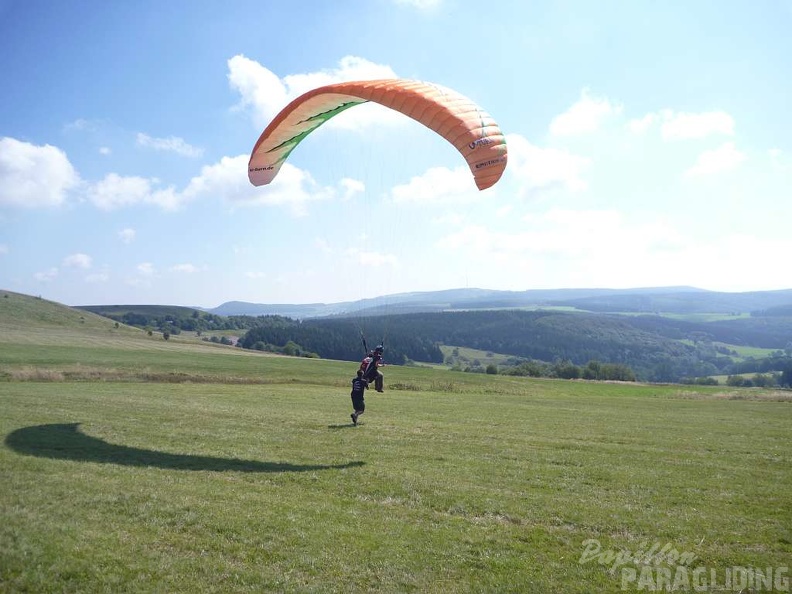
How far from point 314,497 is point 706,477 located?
846 cm

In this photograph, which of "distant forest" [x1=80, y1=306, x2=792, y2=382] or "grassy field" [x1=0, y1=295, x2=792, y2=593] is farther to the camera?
"distant forest" [x1=80, y1=306, x2=792, y2=382]

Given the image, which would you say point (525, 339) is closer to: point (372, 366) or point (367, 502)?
point (372, 366)

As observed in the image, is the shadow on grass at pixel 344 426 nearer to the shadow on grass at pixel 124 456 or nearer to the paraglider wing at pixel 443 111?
the shadow on grass at pixel 124 456

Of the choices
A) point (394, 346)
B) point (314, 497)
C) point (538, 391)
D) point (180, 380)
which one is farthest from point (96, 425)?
point (394, 346)

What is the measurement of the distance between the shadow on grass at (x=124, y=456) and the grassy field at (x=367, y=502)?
86 mm

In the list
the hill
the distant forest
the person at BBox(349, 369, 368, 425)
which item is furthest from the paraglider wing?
the hill

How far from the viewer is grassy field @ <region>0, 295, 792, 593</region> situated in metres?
6.00

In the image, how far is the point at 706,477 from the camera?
1105 cm

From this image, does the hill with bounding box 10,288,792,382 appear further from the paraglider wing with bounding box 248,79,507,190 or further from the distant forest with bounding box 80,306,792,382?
the paraglider wing with bounding box 248,79,507,190

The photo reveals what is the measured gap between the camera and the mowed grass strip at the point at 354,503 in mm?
5988

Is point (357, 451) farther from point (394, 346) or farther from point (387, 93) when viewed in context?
point (394, 346)

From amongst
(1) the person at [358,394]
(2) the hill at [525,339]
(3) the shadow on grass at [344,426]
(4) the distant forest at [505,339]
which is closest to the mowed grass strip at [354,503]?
(3) the shadow on grass at [344,426]

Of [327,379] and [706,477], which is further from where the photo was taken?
[327,379]

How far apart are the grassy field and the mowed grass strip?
1.4 inches
